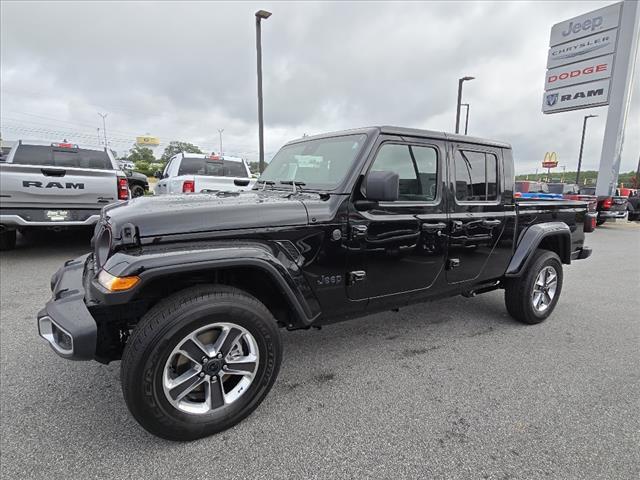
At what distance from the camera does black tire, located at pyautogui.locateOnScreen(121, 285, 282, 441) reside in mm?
1886

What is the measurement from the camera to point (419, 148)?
293cm

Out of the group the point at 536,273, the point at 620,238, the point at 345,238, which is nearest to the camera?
the point at 345,238

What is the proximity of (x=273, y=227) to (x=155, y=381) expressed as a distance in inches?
41.2

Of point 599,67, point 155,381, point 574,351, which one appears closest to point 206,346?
point 155,381

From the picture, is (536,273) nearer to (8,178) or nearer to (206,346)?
(206,346)

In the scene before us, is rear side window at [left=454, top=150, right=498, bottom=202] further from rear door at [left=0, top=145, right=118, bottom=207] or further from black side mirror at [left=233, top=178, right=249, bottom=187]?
rear door at [left=0, top=145, right=118, bottom=207]

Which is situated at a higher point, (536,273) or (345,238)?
(345,238)

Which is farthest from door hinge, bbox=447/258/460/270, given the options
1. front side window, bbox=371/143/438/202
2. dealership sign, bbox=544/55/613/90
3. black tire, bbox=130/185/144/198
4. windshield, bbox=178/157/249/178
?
dealership sign, bbox=544/55/613/90

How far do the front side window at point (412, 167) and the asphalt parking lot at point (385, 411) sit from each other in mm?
1376

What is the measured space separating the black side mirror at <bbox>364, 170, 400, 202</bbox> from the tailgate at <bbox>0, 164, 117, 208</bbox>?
5245 millimetres

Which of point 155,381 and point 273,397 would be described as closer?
point 155,381

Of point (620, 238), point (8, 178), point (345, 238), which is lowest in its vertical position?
point (620, 238)

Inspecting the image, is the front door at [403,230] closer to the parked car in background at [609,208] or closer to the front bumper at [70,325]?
the front bumper at [70,325]

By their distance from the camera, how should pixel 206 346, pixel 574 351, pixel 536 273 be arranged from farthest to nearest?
pixel 536 273
pixel 574 351
pixel 206 346
